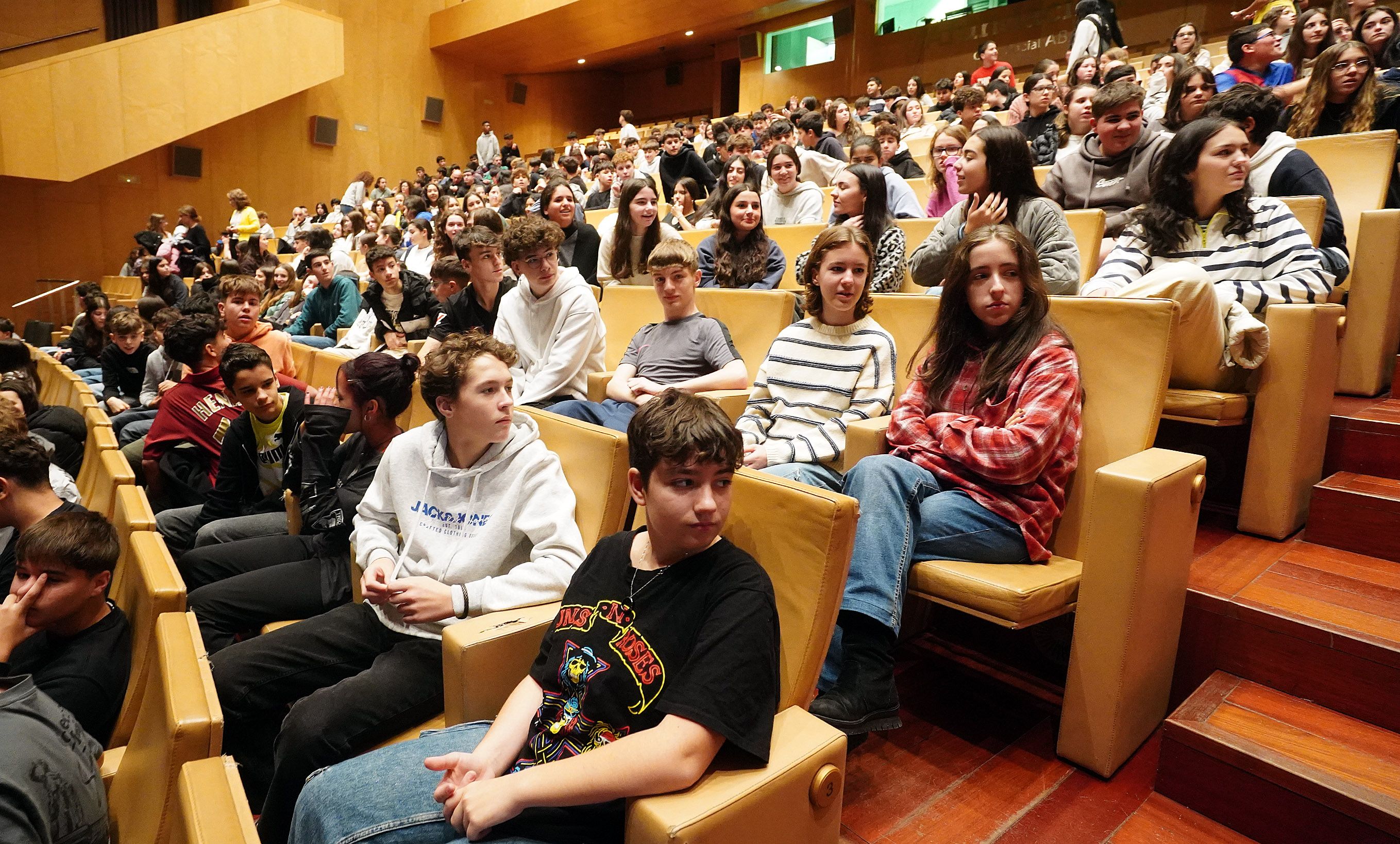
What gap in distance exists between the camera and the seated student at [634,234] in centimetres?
A: 328

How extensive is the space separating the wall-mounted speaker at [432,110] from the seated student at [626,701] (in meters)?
13.9

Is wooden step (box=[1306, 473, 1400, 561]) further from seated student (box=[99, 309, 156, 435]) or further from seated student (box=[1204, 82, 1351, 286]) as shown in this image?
seated student (box=[99, 309, 156, 435])

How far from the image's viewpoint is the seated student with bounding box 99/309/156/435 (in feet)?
12.4

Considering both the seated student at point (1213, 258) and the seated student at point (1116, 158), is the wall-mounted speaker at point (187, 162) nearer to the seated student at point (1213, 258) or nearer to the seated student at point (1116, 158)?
the seated student at point (1116, 158)

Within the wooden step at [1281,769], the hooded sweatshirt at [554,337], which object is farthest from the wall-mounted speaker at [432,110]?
the wooden step at [1281,769]

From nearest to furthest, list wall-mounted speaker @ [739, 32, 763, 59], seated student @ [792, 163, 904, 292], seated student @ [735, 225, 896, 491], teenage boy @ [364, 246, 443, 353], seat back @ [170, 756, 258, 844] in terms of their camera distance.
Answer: seat back @ [170, 756, 258, 844], seated student @ [735, 225, 896, 491], seated student @ [792, 163, 904, 292], teenage boy @ [364, 246, 443, 353], wall-mounted speaker @ [739, 32, 763, 59]

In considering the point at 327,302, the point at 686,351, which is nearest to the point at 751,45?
the point at 327,302

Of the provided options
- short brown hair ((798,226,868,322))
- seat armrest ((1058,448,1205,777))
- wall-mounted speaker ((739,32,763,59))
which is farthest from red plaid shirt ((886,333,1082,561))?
wall-mounted speaker ((739,32,763,59))

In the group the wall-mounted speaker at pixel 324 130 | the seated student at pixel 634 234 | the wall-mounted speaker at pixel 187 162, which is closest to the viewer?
the seated student at pixel 634 234

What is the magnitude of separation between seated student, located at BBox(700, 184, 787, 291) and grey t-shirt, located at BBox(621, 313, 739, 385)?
67cm

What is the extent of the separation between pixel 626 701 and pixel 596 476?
0.51 m

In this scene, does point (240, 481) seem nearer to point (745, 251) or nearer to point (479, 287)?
point (479, 287)

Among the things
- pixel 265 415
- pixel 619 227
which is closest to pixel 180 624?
pixel 265 415

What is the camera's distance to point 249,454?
84.5 inches
